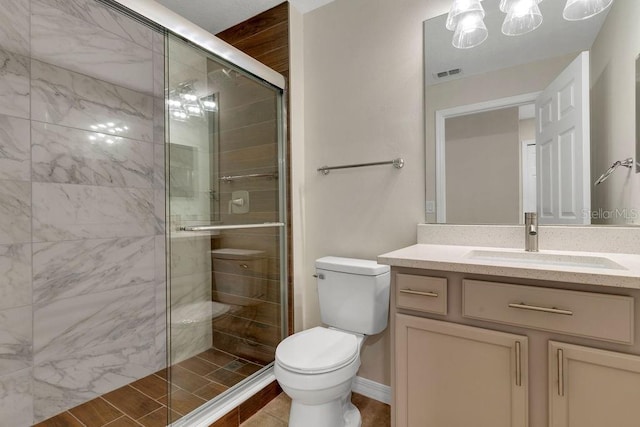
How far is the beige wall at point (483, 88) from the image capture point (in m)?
1.45

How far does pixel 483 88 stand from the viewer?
1598 millimetres

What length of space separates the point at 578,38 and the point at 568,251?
915mm

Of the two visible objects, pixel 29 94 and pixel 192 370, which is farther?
pixel 192 370

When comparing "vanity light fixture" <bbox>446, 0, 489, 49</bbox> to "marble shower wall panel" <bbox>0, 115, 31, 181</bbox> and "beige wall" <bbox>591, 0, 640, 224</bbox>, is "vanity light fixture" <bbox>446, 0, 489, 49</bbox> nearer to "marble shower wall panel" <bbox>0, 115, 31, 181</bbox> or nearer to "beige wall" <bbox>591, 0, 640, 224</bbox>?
"beige wall" <bbox>591, 0, 640, 224</bbox>

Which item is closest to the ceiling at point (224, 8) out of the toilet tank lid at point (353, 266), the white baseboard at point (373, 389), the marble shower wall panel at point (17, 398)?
the toilet tank lid at point (353, 266)

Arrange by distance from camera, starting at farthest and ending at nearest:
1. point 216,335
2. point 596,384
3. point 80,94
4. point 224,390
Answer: point 216,335, point 80,94, point 224,390, point 596,384

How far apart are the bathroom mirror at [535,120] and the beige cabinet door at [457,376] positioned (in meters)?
0.67

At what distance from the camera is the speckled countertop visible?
0.89 metres

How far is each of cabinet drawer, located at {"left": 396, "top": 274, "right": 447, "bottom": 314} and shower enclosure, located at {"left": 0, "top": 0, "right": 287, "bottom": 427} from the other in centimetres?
106

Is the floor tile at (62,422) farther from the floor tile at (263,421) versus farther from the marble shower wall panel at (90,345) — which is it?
the floor tile at (263,421)

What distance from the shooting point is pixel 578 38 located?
4.50 ft

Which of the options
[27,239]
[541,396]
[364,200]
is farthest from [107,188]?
[541,396]

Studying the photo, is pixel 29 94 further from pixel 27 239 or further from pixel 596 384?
pixel 596 384

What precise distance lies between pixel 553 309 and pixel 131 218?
223cm
